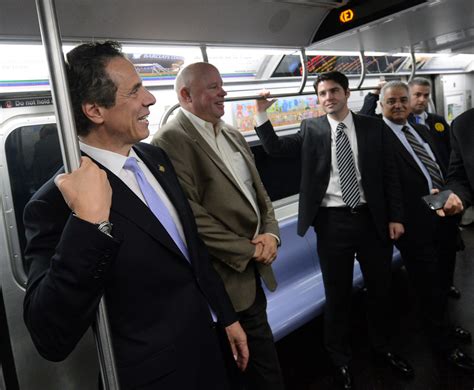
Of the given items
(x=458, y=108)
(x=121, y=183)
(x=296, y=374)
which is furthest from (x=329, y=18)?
(x=458, y=108)

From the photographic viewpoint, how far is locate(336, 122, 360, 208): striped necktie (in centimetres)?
263

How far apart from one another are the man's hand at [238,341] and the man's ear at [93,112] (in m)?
1.05

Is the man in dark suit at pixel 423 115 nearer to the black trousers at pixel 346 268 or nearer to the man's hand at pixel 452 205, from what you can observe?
the black trousers at pixel 346 268

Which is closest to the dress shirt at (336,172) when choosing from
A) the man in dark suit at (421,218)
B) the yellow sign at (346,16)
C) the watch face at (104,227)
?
the man in dark suit at (421,218)

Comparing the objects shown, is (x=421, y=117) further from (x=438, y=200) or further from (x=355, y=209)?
(x=438, y=200)

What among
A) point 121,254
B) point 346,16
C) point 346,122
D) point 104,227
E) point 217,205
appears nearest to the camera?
point 104,227

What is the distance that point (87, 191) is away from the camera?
0.86 metres

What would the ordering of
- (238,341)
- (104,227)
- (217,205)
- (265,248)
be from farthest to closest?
(265,248) < (217,205) < (238,341) < (104,227)

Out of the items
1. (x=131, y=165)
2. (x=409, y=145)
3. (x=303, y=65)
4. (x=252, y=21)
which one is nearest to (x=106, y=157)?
(x=131, y=165)

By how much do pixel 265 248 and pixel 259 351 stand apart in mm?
605

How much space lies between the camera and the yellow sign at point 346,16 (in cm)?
241

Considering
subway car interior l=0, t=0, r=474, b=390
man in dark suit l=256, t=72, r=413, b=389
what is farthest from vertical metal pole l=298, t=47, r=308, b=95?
man in dark suit l=256, t=72, r=413, b=389

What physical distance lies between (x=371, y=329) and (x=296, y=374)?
729 mm

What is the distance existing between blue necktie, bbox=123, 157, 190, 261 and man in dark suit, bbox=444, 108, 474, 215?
1.64m
